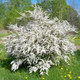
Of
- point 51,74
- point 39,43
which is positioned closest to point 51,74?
point 51,74

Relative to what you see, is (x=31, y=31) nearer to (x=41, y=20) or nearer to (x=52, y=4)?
(x=41, y=20)

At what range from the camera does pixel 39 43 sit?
11.1 feet

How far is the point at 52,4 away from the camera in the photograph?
19500 mm

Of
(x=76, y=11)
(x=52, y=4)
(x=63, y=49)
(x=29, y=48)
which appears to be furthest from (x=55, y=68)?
(x=52, y=4)

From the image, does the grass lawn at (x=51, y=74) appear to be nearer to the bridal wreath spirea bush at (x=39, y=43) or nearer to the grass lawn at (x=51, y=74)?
the grass lawn at (x=51, y=74)

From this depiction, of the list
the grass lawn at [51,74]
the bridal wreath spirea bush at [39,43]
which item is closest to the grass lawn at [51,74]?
the grass lawn at [51,74]

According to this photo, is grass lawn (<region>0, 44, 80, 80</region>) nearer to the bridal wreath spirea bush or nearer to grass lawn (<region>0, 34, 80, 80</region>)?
grass lawn (<region>0, 34, 80, 80</region>)

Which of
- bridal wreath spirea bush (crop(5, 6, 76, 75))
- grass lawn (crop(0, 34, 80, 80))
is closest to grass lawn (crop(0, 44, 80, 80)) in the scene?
grass lawn (crop(0, 34, 80, 80))

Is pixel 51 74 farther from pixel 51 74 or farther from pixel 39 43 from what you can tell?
pixel 39 43

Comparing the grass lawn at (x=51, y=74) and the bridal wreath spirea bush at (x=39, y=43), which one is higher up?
the bridal wreath spirea bush at (x=39, y=43)

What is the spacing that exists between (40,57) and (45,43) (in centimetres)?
44

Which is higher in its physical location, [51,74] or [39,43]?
[39,43]

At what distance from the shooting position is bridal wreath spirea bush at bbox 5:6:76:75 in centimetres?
324

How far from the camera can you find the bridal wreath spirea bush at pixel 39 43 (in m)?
3.24
